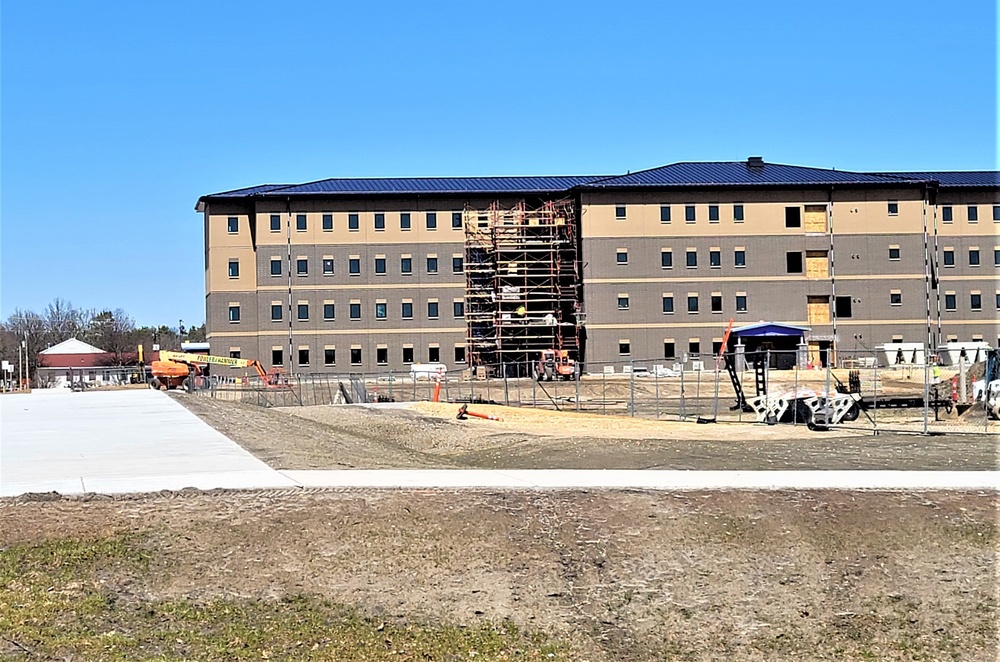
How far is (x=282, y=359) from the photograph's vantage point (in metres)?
81.2

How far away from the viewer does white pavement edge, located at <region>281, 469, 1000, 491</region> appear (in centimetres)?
1452

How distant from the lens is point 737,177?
82.1m

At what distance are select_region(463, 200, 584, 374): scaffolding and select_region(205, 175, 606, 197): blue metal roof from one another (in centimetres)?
249

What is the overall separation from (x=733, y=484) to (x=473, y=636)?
6.15 metres

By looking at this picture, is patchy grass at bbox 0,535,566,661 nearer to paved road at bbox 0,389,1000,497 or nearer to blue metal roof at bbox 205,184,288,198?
paved road at bbox 0,389,1000,497

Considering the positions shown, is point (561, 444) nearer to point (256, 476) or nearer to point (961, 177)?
point (256, 476)

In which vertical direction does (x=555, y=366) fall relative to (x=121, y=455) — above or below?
above

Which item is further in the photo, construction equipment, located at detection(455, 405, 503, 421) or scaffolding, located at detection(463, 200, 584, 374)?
scaffolding, located at detection(463, 200, 584, 374)

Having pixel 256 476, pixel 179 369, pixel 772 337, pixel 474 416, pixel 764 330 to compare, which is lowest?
pixel 474 416

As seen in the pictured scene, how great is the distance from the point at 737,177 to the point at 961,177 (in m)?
19.2

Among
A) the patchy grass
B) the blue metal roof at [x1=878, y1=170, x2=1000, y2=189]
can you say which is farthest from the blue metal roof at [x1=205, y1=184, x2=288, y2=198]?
the patchy grass

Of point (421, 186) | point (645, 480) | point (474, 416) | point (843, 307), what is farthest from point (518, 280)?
point (645, 480)

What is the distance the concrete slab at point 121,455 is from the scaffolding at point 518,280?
51.4 metres

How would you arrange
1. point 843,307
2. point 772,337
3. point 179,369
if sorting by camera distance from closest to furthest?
1. point 179,369
2. point 772,337
3. point 843,307
